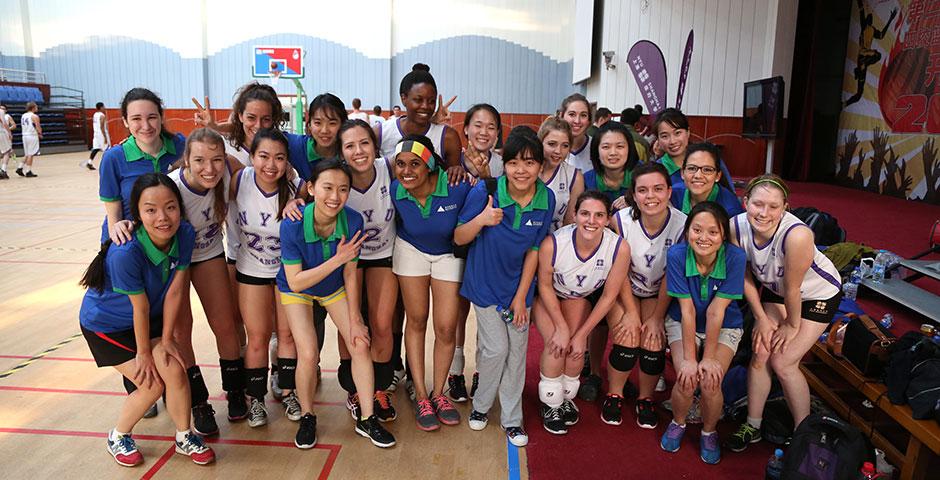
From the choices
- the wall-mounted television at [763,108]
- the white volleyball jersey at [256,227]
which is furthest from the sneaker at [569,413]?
the wall-mounted television at [763,108]

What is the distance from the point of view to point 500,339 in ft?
9.53

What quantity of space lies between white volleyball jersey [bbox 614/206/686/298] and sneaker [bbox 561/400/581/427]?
28.6 inches

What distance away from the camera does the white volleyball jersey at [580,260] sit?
287 centimetres

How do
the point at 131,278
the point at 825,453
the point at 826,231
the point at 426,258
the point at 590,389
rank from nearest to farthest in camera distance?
the point at 825,453 → the point at 131,278 → the point at 426,258 → the point at 590,389 → the point at 826,231

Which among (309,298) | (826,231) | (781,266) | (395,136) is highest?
(395,136)

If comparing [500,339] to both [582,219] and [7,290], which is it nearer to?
[582,219]

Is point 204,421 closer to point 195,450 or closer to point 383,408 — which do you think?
point 195,450

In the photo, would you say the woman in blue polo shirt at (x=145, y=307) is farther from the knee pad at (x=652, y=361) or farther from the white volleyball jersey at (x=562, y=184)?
the knee pad at (x=652, y=361)

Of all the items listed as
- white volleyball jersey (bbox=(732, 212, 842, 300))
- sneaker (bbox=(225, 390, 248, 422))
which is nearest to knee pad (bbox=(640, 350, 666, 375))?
white volleyball jersey (bbox=(732, 212, 842, 300))

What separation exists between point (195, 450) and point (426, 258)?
132 centimetres

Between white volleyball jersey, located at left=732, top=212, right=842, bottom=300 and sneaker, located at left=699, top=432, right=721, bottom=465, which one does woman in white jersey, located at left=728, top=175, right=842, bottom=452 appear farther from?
sneaker, located at left=699, top=432, right=721, bottom=465

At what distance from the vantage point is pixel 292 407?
3.05 metres

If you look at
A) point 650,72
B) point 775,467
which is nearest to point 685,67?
point 650,72

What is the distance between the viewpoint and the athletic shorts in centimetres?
281
